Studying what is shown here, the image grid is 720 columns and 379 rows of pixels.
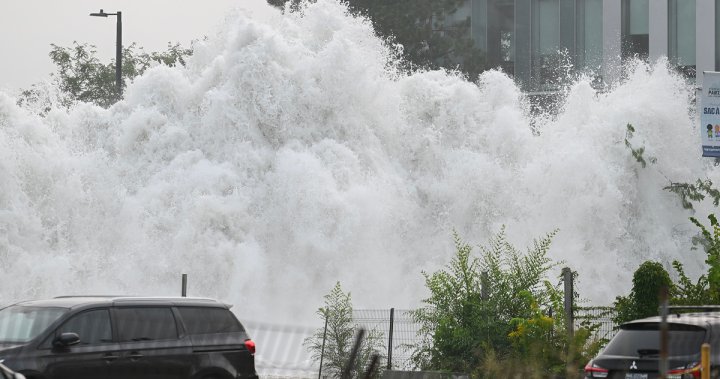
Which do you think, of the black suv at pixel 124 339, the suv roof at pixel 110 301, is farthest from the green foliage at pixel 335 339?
the suv roof at pixel 110 301

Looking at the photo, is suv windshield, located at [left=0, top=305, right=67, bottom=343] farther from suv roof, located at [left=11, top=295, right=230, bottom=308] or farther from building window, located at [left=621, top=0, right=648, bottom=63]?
building window, located at [left=621, top=0, right=648, bottom=63]

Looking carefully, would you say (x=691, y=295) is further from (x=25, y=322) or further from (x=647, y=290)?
(x=25, y=322)

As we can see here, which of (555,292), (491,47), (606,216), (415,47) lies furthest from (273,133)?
(491,47)

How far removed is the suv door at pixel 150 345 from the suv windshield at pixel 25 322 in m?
0.66

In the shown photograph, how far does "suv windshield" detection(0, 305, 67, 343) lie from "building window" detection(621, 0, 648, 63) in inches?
1606

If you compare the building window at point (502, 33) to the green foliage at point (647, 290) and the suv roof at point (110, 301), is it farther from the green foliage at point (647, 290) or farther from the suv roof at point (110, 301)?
the suv roof at point (110, 301)

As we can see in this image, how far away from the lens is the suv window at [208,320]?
12.8 metres

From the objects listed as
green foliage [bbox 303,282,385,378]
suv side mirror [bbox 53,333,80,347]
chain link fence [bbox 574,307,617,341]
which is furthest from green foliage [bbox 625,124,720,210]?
suv side mirror [bbox 53,333,80,347]

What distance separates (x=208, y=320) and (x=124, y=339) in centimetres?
103

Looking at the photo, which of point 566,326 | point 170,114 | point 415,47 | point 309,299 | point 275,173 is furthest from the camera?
point 415,47

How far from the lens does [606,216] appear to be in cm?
2905

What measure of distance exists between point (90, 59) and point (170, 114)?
76.7ft

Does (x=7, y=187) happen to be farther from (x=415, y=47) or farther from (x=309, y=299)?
(x=415, y=47)

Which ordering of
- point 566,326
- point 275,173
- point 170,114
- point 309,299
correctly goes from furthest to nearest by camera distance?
point 170,114, point 275,173, point 309,299, point 566,326
